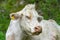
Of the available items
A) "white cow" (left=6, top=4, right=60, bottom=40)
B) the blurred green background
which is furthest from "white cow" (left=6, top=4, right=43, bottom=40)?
the blurred green background

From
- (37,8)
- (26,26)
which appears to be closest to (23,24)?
(26,26)

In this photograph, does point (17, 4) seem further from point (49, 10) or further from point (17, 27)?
point (17, 27)

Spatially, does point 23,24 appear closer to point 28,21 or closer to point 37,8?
point 28,21

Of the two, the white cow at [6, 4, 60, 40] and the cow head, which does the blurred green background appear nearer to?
the white cow at [6, 4, 60, 40]

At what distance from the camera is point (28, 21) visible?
608cm

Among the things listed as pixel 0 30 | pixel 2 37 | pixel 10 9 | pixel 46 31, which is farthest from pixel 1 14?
pixel 46 31

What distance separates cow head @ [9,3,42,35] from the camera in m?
5.99

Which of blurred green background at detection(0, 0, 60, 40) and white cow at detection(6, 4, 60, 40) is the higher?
blurred green background at detection(0, 0, 60, 40)

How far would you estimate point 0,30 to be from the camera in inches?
389

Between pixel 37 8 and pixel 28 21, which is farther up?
pixel 37 8

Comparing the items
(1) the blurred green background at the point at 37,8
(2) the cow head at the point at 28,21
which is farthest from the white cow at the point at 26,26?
(1) the blurred green background at the point at 37,8

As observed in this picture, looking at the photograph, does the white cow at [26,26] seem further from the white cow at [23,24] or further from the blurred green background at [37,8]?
the blurred green background at [37,8]

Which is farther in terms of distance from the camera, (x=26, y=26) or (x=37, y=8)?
(x=37, y=8)

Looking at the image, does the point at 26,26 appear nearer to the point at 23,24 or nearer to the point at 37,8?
the point at 23,24
